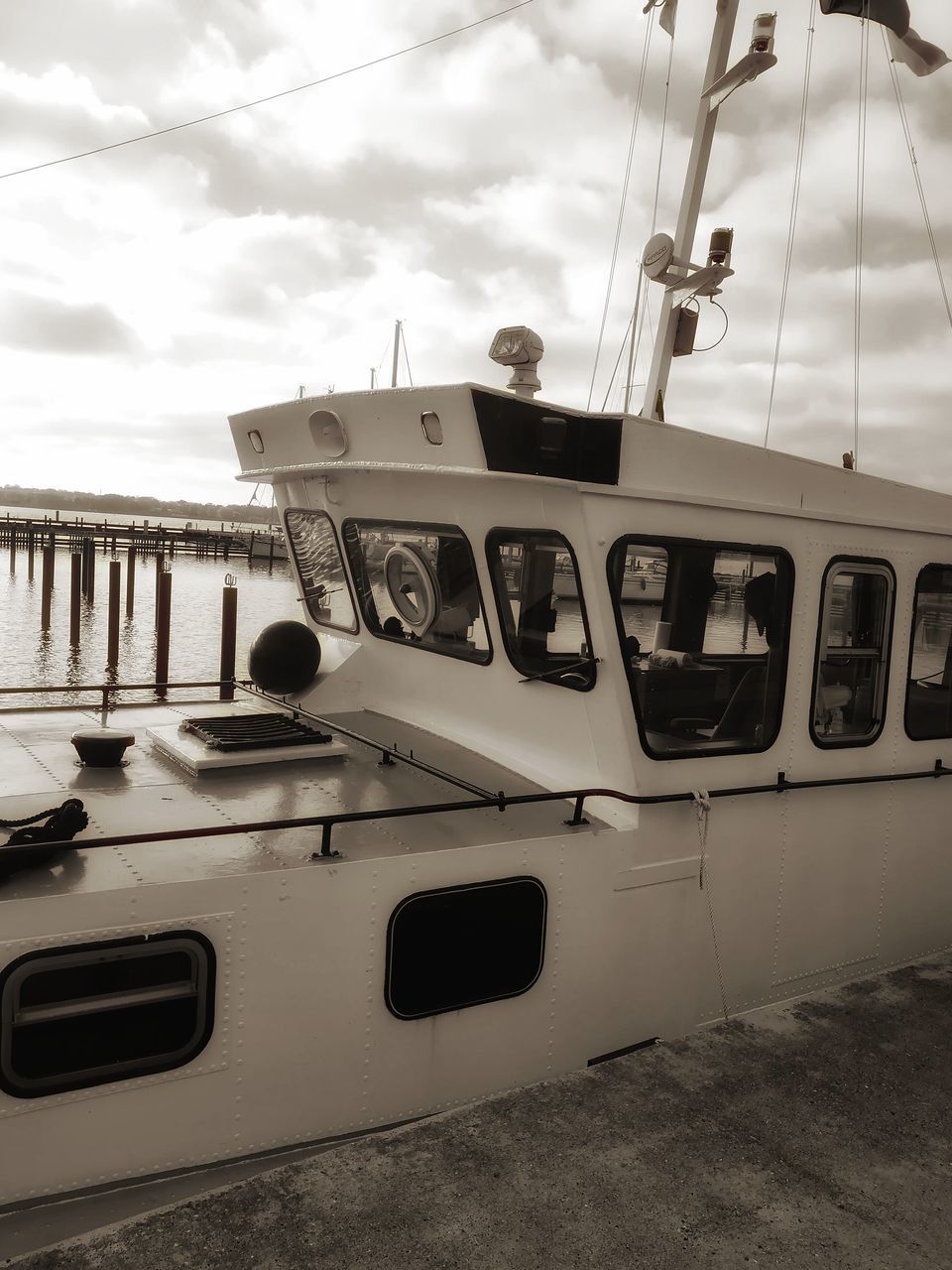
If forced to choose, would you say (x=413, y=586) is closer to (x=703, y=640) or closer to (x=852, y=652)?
(x=703, y=640)

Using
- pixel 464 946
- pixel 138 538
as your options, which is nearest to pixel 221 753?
pixel 464 946

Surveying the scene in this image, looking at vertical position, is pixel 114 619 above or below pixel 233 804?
below

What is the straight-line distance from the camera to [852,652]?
5.18 metres

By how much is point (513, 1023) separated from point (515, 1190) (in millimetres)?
833

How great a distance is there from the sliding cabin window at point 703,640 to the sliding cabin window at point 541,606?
0.24 m

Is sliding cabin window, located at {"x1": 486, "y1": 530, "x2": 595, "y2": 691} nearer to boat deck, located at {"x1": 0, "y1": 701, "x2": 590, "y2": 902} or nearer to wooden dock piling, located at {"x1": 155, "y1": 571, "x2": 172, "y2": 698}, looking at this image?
boat deck, located at {"x1": 0, "y1": 701, "x2": 590, "y2": 902}

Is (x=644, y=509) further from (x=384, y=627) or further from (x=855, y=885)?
(x=855, y=885)

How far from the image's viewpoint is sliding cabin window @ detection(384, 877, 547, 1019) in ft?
12.1

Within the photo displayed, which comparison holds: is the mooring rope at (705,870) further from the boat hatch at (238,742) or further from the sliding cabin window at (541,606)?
the boat hatch at (238,742)

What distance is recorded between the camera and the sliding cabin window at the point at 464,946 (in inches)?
145

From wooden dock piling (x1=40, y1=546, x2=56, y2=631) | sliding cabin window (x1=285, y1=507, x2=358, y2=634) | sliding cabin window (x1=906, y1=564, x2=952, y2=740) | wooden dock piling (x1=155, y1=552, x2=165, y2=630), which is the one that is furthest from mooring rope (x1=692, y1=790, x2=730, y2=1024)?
wooden dock piling (x1=40, y1=546, x2=56, y2=631)

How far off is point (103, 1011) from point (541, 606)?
274 cm

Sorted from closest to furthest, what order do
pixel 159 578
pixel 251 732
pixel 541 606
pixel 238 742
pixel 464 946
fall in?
pixel 464 946 → pixel 541 606 → pixel 238 742 → pixel 251 732 → pixel 159 578

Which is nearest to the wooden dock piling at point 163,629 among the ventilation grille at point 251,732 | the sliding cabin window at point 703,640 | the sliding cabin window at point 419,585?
the sliding cabin window at point 419,585
